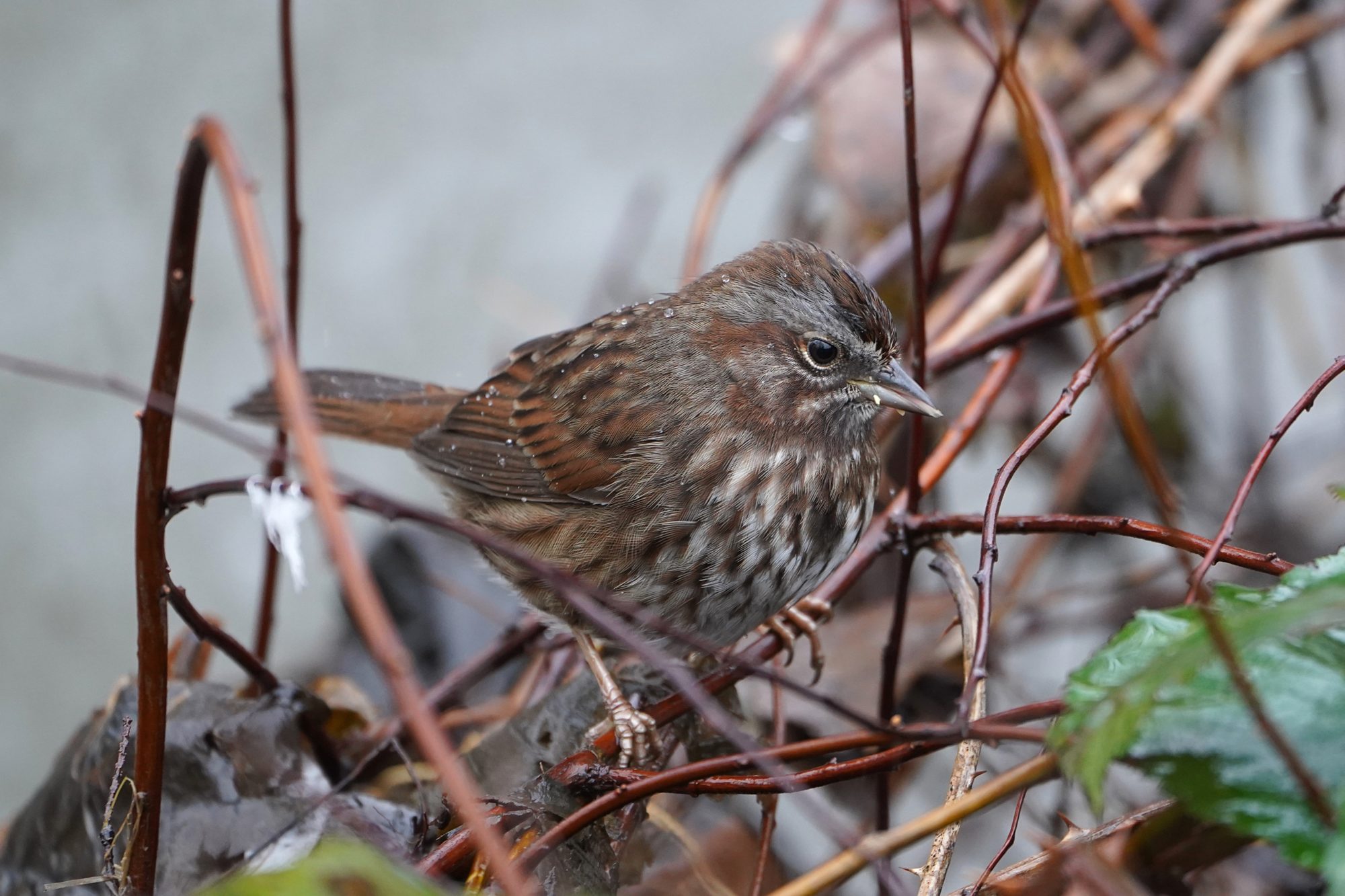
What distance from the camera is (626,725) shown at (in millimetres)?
2105

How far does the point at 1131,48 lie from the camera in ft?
12.3

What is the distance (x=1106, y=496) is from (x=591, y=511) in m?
1.80

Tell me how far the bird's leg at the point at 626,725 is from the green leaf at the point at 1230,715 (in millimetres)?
883

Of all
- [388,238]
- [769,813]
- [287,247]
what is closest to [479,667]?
[769,813]

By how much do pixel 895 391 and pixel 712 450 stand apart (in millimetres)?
337

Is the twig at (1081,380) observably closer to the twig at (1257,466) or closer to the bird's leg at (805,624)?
the twig at (1257,466)

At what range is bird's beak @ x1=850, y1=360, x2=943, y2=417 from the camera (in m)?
2.24

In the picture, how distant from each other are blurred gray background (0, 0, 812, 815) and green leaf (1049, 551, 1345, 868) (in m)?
3.16

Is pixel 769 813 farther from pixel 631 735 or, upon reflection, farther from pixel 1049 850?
pixel 1049 850

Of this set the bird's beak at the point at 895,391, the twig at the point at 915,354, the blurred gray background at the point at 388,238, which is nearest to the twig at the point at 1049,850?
the twig at the point at 915,354

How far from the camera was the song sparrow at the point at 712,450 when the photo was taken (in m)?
2.29

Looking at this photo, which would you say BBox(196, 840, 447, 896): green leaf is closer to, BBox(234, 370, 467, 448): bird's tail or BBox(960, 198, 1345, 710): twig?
BBox(960, 198, 1345, 710): twig

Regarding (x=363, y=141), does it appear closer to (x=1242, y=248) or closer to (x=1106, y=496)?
(x=1106, y=496)

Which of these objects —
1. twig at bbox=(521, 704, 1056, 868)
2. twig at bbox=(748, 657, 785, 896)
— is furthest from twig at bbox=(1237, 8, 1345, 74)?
twig at bbox=(521, 704, 1056, 868)
